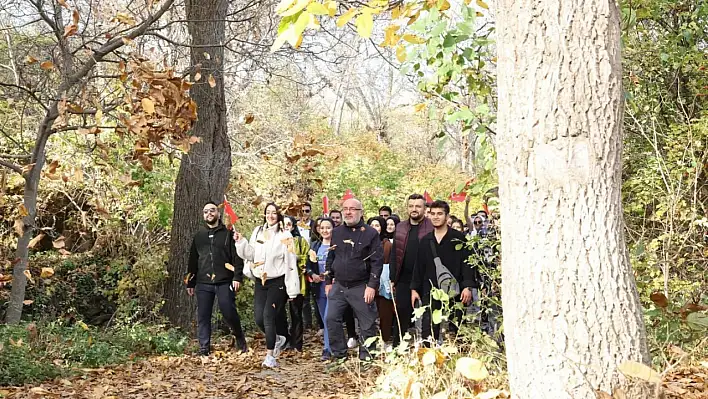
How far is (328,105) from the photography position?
38219 millimetres

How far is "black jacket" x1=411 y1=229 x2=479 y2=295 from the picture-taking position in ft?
27.9

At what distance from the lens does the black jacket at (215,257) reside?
410 inches

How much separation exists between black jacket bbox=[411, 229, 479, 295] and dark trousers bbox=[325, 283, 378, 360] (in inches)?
25.7

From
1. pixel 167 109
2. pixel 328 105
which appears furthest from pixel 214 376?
pixel 328 105

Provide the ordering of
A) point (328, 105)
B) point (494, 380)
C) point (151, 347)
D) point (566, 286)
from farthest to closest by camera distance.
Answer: point (328, 105)
point (151, 347)
point (494, 380)
point (566, 286)

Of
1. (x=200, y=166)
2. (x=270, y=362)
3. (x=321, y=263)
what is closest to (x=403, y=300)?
(x=270, y=362)

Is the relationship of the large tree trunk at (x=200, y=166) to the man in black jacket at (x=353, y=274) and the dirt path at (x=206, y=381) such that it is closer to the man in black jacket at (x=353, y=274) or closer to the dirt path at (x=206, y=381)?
the dirt path at (x=206, y=381)

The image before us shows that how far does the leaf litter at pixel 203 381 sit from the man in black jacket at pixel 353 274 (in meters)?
0.60

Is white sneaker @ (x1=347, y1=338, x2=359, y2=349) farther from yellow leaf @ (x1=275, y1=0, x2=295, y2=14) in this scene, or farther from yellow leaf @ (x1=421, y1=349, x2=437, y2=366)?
yellow leaf @ (x1=275, y1=0, x2=295, y2=14)

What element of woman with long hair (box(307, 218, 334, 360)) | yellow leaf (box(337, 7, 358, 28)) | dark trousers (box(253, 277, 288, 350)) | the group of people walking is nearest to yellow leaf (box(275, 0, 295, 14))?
yellow leaf (box(337, 7, 358, 28))

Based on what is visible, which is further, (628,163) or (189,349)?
(628,163)

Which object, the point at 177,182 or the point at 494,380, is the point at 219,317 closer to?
the point at 177,182

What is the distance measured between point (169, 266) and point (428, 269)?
18.5 ft

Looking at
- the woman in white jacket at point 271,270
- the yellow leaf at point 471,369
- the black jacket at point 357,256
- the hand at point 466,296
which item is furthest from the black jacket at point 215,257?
the yellow leaf at point 471,369
